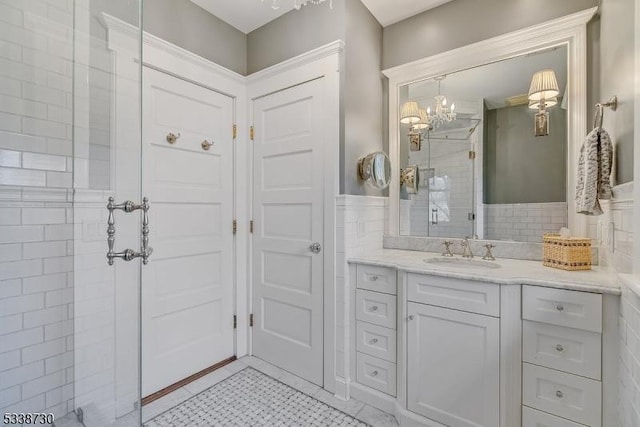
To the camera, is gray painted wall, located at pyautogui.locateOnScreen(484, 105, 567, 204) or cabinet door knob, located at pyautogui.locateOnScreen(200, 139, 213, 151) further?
cabinet door knob, located at pyautogui.locateOnScreen(200, 139, 213, 151)

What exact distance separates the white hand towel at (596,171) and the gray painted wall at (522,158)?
456 millimetres

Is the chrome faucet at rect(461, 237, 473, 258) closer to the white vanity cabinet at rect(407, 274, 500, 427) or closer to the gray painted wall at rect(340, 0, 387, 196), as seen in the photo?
the white vanity cabinet at rect(407, 274, 500, 427)

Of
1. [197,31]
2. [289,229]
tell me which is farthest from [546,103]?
[197,31]

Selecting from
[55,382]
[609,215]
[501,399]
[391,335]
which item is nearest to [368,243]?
[391,335]

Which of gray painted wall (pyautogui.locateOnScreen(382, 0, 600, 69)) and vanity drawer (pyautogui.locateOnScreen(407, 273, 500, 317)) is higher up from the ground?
gray painted wall (pyautogui.locateOnScreen(382, 0, 600, 69))

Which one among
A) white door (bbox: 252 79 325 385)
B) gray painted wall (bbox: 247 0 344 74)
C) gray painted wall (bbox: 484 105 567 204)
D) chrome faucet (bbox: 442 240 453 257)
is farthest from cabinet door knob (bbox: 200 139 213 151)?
gray painted wall (bbox: 484 105 567 204)

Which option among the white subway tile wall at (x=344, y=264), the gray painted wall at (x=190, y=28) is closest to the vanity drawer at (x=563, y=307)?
the white subway tile wall at (x=344, y=264)

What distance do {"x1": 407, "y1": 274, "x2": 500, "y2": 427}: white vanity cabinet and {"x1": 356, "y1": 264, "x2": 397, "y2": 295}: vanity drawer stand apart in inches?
5.8

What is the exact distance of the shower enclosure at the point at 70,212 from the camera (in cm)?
136

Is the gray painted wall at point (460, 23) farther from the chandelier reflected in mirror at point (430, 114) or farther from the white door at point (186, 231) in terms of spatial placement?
the white door at point (186, 231)

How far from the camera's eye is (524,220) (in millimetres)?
1886

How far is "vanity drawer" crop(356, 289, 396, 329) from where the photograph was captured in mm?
1763

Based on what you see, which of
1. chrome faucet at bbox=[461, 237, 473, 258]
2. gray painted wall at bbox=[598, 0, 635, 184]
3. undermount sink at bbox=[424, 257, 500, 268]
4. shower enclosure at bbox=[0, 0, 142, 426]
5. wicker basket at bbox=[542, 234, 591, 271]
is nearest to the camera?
gray painted wall at bbox=[598, 0, 635, 184]

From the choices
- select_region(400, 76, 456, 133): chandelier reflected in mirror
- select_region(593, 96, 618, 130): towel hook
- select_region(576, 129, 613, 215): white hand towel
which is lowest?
select_region(576, 129, 613, 215): white hand towel
